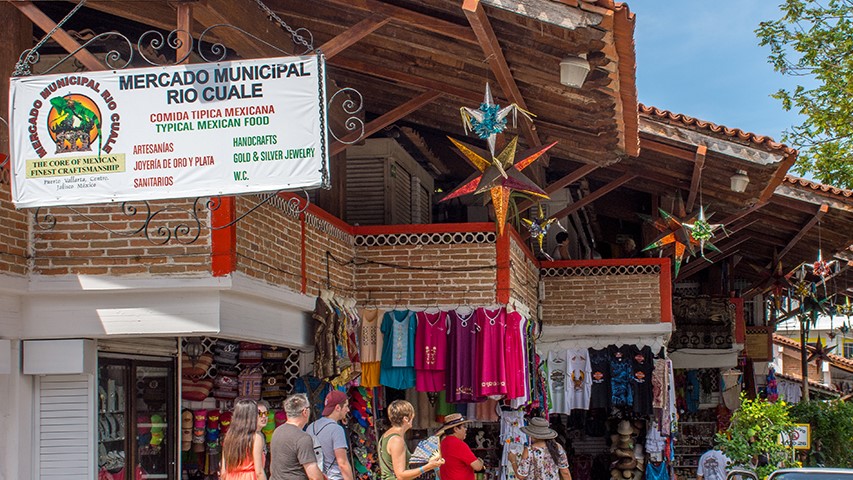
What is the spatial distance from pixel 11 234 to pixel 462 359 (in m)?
5.26

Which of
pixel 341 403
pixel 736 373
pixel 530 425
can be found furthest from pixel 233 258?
pixel 736 373

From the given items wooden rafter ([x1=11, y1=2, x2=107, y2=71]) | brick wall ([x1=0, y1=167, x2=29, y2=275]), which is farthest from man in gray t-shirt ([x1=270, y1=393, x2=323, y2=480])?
wooden rafter ([x1=11, y1=2, x2=107, y2=71])

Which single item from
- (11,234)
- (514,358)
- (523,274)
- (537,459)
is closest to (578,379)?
(523,274)

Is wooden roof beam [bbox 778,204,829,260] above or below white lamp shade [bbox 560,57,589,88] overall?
below

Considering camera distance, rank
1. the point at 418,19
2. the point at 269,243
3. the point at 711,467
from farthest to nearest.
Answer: the point at 711,467 → the point at 269,243 → the point at 418,19

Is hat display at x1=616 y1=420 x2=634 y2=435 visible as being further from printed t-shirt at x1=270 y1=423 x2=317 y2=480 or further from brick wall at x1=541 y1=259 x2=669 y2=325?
printed t-shirt at x1=270 y1=423 x2=317 y2=480

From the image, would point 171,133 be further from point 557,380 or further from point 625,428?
point 625,428

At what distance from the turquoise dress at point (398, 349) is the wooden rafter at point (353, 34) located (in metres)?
4.28

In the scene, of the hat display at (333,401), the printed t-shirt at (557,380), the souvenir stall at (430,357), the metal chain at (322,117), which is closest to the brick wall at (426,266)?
the souvenir stall at (430,357)

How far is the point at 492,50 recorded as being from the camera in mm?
8703

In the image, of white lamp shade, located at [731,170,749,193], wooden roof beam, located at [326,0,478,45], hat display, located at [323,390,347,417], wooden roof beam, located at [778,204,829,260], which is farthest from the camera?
wooden roof beam, located at [778,204,829,260]

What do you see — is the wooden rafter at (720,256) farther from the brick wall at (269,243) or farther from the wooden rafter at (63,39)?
the wooden rafter at (63,39)

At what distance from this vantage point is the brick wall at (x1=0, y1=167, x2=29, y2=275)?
8.27 metres

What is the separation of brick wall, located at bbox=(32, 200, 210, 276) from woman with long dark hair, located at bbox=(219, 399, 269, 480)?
116 centimetres
